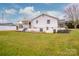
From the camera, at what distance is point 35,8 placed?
1.85 metres

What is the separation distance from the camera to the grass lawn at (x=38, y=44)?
71.7 inches

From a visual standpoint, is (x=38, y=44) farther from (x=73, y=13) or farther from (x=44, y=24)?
(x=73, y=13)

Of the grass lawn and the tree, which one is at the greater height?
the tree

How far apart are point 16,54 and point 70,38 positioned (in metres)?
0.44

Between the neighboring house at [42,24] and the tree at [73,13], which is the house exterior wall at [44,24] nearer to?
the neighboring house at [42,24]

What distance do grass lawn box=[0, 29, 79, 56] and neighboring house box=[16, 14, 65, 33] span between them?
4 cm

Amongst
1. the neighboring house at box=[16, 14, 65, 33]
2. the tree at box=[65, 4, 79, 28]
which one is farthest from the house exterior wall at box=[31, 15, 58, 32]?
the tree at box=[65, 4, 79, 28]

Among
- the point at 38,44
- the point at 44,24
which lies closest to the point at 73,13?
the point at 44,24

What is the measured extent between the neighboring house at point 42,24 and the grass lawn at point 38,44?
0.04 meters

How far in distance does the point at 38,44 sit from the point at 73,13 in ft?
1.20

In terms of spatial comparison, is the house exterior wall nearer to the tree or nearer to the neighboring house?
the neighboring house

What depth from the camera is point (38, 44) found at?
184cm

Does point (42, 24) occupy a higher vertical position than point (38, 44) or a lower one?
higher

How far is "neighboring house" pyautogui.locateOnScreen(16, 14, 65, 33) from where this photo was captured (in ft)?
6.06
